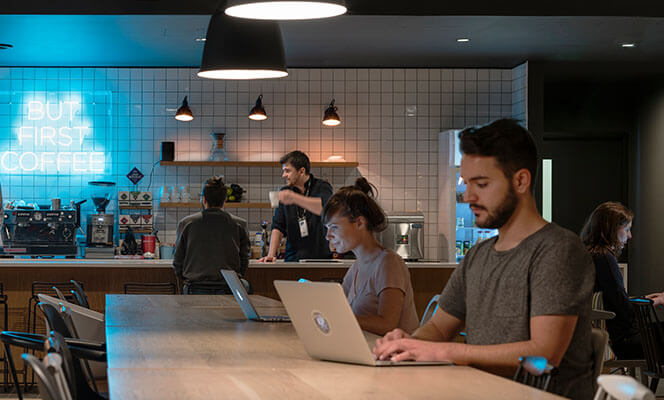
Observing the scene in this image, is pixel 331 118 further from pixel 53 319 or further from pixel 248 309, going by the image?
pixel 53 319

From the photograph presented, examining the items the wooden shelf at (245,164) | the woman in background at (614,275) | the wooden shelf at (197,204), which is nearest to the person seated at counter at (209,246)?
the woman in background at (614,275)

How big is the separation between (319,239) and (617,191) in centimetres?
492

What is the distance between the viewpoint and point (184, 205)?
28.6ft

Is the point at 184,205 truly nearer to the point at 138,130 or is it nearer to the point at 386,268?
the point at 138,130

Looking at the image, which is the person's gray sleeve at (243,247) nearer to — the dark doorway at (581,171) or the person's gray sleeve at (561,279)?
the person's gray sleeve at (561,279)

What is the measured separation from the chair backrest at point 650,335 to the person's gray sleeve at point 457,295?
212 centimetres

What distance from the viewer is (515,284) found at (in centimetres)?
224

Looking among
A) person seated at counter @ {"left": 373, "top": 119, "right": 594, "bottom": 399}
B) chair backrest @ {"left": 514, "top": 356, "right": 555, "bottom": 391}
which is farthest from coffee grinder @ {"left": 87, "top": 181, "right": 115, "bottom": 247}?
chair backrest @ {"left": 514, "top": 356, "right": 555, "bottom": 391}

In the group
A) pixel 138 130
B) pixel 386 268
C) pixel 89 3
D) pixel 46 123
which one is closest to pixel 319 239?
pixel 89 3

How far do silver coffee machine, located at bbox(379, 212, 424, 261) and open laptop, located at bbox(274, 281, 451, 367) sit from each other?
6.23 meters

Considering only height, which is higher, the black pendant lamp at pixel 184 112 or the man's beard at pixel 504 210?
the black pendant lamp at pixel 184 112

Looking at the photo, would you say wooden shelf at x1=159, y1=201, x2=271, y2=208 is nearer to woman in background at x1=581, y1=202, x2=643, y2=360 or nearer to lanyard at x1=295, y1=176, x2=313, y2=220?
lanyard at x1=295, y1=176, x2=313, y2=220

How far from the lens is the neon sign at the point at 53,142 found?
8875 millimetres

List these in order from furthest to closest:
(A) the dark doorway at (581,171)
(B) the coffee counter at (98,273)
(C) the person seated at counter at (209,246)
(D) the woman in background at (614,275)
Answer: (A) the dark doorway at (581,171)
(B) the coffee counter at (98,273)
(C) the person seated at counter at (209,246)
(D) the woman in background at (614,275)
